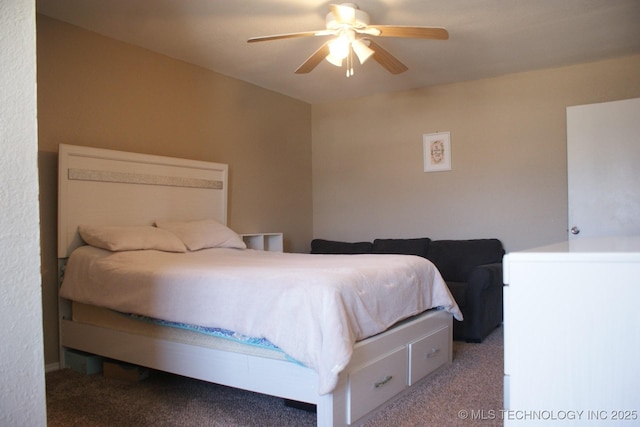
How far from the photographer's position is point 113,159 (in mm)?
3422

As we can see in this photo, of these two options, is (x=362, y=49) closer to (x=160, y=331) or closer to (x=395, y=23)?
(x=395, y=23)

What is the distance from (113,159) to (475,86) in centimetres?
344

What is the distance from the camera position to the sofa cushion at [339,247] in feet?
16.8

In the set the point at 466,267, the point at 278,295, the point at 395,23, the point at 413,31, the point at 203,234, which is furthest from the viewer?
the point at 466,267

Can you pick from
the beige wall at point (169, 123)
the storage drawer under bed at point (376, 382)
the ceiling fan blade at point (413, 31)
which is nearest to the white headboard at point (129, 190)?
the beige wall at point (169, 123)

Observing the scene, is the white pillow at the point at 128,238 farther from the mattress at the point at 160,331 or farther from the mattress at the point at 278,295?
the mattress at the point at 160,331

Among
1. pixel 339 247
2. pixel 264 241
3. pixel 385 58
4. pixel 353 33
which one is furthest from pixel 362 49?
pixel 339 247

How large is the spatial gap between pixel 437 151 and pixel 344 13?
2613 mm

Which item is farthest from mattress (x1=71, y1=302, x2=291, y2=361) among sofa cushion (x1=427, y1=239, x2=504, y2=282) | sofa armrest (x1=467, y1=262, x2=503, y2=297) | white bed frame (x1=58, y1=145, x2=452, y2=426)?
sofa cushion (x1=427, y1=239, x2=504, y2=282)

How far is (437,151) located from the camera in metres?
4.97

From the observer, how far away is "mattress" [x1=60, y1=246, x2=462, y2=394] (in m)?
1.98

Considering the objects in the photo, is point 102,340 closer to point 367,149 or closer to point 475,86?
point 367,149

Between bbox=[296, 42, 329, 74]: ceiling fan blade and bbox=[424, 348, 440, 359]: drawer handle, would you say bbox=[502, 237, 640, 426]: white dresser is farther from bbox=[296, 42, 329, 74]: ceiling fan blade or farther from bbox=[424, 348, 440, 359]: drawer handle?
bbox=[296, 42, 329, 74]: ceiling fan blade

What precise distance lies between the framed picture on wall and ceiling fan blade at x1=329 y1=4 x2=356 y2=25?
246cm
